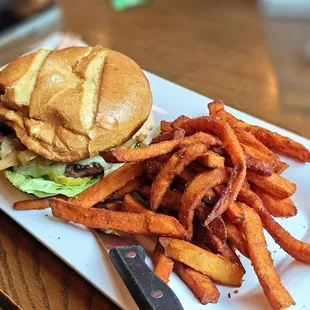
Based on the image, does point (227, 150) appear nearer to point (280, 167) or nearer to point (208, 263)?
point (280, 167)

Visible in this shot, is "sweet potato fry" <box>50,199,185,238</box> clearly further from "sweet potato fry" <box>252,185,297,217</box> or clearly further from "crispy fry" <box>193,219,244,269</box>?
"sweet potato fry" <box>252,185,297,217</box>

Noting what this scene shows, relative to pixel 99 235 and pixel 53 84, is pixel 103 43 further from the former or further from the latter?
pixel 99 235

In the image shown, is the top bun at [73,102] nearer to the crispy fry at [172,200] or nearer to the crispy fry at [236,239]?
the crispy fry at [172,200]

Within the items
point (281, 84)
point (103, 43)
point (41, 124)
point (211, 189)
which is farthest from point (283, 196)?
point (103, 43)

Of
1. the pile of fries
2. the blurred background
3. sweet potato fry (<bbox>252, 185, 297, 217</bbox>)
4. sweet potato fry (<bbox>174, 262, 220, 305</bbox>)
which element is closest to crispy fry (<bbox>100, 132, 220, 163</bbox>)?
the pile of fries

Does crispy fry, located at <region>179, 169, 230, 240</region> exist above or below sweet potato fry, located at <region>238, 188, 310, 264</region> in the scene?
above

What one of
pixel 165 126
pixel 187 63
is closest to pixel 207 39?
pixel 187 63

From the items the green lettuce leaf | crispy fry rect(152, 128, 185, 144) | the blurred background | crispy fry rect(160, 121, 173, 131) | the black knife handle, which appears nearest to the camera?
the black knife handle
